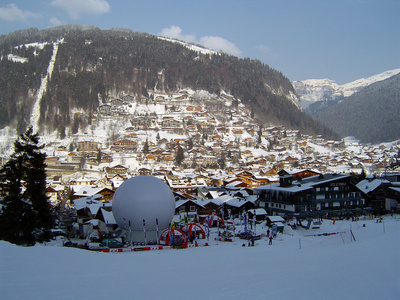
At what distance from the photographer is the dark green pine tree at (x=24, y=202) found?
1694 centimetres

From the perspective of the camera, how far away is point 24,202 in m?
17.5

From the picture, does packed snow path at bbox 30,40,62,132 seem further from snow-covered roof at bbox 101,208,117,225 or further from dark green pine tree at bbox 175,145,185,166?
snow-covered roof at bbox 101,208,117,225

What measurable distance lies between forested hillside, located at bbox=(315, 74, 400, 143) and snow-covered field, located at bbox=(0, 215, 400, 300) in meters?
139

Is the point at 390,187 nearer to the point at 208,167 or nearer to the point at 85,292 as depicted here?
the point at 85,292

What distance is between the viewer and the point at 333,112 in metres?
200

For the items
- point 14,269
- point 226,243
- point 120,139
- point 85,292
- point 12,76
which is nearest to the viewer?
point 85,292

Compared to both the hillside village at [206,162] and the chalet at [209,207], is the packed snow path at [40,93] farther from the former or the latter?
the chalet at [209,207]

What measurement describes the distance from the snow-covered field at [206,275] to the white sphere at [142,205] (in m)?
7.12

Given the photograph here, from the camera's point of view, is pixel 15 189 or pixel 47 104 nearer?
pixel 15 189

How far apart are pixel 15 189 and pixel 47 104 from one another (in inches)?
3468

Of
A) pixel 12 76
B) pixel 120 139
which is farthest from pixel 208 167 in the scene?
pixel 12 76

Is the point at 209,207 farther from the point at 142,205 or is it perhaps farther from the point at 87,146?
the point at 87,146

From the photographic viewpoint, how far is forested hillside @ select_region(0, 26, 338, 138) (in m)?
98.3

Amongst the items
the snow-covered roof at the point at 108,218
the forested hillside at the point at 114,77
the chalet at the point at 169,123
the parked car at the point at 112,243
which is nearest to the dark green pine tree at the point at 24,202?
the parked car at the point at 112,243
